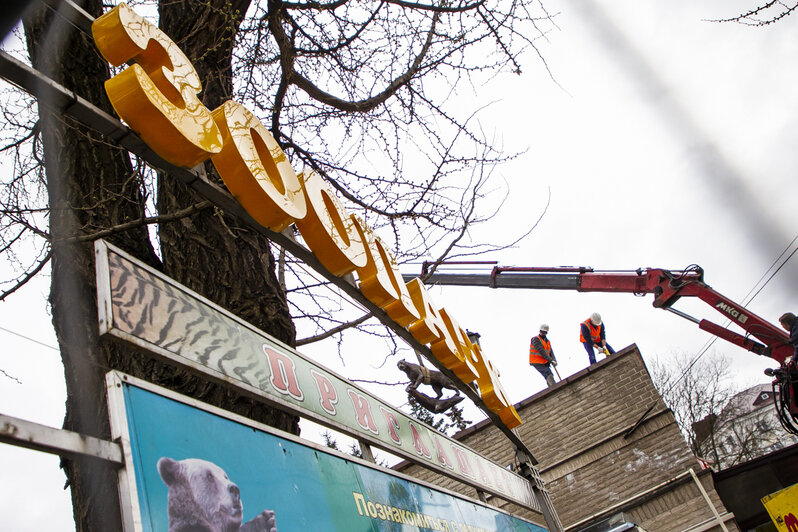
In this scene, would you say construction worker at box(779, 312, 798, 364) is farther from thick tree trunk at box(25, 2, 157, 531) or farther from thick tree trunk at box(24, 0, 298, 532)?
thick tree trunk at box(25, 2, 157, 531)

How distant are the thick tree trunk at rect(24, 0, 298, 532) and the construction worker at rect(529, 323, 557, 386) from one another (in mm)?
9673

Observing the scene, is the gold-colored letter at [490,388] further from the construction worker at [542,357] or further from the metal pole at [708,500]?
the construction worker at [542,357]

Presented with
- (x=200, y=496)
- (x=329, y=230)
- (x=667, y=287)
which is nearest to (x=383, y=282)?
(x=329, y=230)

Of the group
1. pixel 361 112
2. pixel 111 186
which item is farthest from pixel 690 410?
pixel 111 186

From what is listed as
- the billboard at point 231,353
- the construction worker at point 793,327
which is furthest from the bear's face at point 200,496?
the construction worker at point 793,327

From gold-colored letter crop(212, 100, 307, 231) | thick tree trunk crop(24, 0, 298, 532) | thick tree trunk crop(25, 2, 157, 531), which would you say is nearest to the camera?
gold-colored letter crop(212, 100, 307, 231)

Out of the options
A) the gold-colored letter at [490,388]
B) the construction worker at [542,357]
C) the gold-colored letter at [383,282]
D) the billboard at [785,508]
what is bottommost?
the billboard at [785,508]

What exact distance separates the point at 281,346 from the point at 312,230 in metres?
0.88

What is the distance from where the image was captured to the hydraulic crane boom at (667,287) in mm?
12992

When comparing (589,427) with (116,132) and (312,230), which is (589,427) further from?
(116,132)

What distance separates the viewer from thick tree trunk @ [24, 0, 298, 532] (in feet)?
11.9

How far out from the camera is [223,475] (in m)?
2.25

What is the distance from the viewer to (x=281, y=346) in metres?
3.31

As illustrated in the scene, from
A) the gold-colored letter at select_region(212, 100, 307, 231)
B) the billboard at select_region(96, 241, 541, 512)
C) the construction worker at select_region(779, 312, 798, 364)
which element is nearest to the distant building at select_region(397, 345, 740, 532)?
the construction worker at select_region(779, 312, 798, 364)
